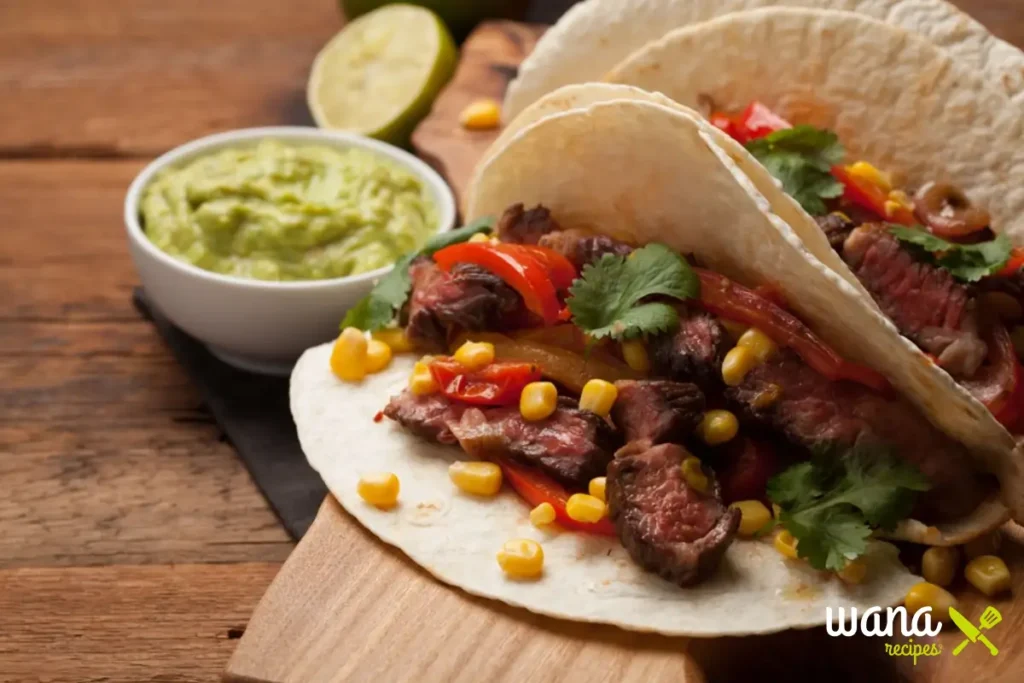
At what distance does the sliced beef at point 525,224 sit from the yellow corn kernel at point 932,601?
1525mm

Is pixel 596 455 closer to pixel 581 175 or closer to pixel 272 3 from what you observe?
pixel 581 175

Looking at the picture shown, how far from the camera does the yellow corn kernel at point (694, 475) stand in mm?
2854

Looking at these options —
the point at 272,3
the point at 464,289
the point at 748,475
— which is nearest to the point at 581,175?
the point at 464,289

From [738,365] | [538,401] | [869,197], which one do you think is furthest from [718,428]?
[869,197]

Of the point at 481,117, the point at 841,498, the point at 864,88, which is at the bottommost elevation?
the point at 481,117

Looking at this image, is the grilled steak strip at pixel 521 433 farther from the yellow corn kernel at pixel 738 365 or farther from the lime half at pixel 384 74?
the lime half at pixel 384 74

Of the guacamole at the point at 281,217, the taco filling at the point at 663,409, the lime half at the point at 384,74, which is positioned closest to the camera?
the taco filling at the point at 663,409

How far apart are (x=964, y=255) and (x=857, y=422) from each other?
625 millimetres

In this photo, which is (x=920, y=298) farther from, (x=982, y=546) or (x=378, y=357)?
(x=378, y=357)

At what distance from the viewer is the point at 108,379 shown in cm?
421

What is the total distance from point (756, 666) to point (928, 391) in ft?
2.68

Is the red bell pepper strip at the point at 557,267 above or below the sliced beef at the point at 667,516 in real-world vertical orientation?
above

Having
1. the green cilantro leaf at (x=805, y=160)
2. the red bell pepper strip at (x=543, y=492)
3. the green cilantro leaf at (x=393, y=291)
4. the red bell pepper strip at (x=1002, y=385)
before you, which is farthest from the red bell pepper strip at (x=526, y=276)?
the red bell pepper strip at (x=1002, y=385)

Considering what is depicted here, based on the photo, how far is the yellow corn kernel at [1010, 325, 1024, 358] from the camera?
322 centimetres
